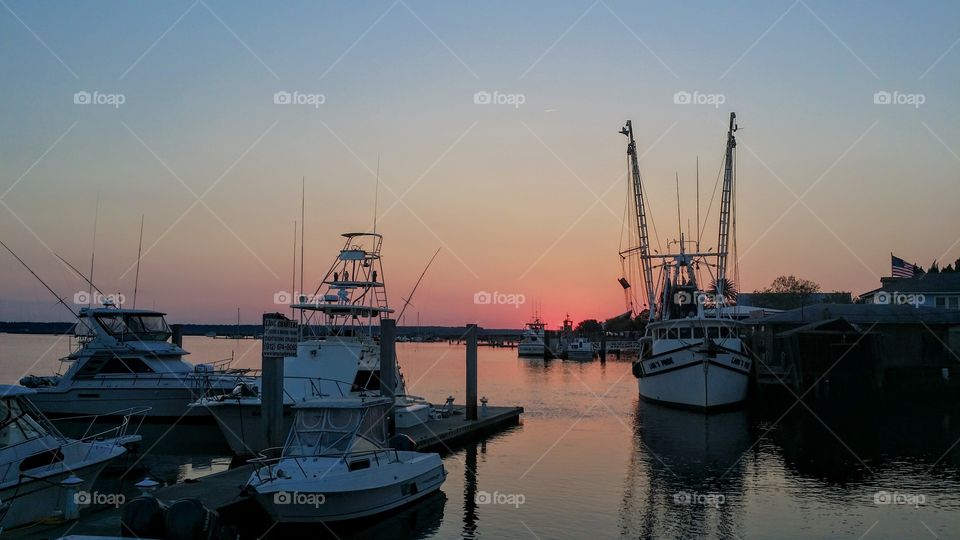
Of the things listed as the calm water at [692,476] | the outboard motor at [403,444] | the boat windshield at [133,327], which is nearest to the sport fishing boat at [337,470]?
the calm water at [692,476]

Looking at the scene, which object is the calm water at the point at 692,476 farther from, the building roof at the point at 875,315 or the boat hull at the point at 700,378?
the building roof at the point at 875,315

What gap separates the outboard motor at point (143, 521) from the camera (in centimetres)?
1573

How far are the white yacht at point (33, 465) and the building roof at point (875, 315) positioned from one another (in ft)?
164

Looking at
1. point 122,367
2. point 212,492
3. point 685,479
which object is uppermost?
point 122,367

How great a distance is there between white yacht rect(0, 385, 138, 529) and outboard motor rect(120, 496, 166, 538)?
2.34m

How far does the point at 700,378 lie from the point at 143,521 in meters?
34.3

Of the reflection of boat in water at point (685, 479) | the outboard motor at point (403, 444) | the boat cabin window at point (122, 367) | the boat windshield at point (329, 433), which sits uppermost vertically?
the boat cabin window at point (122, 367)

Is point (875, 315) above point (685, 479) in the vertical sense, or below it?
above

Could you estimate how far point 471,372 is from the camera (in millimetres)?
35156

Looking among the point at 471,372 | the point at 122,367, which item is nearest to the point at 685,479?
the point at 471,372

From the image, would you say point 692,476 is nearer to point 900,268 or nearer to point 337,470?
point 337,470

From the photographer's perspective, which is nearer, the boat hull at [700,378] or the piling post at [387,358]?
the piling post at [387,358]

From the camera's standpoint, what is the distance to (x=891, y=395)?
2083 inches

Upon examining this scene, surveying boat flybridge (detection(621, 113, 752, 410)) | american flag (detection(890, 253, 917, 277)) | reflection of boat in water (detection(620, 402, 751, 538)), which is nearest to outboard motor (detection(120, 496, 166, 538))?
reflection of boat in water (detection(620, 402, 751, 538))
